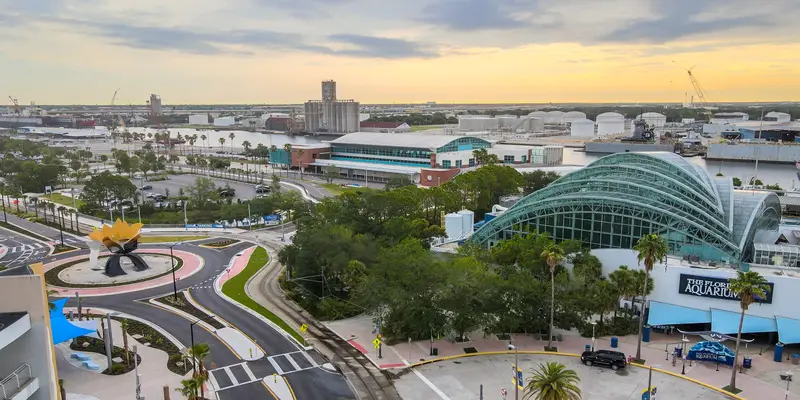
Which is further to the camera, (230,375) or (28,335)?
(230,375)

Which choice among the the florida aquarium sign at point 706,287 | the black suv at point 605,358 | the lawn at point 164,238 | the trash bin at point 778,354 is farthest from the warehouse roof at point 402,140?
the trash bin at point 778,354

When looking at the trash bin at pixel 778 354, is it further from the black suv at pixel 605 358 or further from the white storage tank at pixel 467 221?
the white storage tank at pixel 467 221

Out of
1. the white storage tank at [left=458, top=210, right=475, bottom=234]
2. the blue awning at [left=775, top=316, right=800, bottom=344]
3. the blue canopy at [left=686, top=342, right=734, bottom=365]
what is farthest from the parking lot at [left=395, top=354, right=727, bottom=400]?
the white storage tank at [left=458, top=210, right=475, bottom=234]

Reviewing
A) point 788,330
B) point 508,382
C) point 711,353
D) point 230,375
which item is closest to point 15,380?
point 230,375

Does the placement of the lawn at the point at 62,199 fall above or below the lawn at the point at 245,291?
above

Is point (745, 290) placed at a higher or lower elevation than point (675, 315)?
higher

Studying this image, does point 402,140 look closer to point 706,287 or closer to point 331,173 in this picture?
point 331,173

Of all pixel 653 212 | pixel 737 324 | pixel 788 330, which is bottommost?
pixel 737 324
